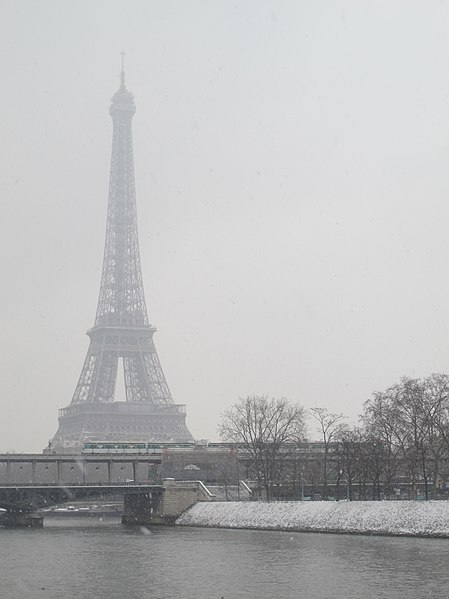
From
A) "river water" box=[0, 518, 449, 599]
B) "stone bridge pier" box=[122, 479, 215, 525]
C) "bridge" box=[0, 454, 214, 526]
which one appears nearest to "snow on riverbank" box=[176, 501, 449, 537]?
"river water" box=[0, 518, 449, 599]

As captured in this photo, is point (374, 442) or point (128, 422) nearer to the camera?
point (374, 442)

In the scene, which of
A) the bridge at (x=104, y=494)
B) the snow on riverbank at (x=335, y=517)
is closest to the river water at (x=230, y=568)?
the snow on riverbank at (x=335, y=517)

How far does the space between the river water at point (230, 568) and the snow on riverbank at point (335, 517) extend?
3182 mm

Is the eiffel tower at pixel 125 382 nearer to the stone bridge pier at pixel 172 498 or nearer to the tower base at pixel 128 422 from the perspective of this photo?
the tower base at pixel 128 422

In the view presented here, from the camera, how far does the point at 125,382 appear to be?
190375 mm

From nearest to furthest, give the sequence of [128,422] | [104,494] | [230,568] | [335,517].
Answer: [230,568] → [335,517] → [104,494] → [128,422]

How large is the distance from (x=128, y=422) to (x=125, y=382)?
32.5ft

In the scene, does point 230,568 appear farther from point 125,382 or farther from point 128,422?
point 125,382

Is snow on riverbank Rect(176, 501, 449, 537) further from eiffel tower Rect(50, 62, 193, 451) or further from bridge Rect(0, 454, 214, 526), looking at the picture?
eiffel tower Rect(50, 62, 193, 451)

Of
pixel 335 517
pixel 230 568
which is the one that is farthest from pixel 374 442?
pixel 230 568

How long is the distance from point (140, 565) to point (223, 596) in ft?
41.4

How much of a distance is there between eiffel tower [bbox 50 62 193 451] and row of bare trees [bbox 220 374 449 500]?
234 feet

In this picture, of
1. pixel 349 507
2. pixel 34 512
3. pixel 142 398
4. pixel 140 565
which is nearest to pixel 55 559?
pixel 140 565

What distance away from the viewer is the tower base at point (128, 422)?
182 metres
